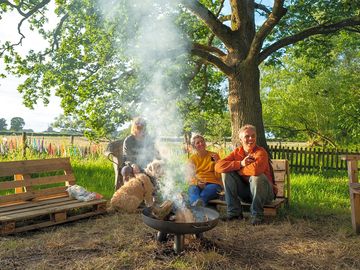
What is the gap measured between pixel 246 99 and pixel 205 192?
2.34m

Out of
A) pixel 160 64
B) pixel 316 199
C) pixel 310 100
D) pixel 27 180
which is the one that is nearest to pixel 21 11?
pixel 160 64

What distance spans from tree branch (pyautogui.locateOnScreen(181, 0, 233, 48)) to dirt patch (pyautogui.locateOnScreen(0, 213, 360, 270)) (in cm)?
372

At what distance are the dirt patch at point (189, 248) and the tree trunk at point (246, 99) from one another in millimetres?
2387

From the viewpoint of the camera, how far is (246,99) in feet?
21.2

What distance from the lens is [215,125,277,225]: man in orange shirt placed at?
4.34 m

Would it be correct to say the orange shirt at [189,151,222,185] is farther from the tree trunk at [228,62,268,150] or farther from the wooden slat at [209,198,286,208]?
the tree trunk at [228,62,268,150]

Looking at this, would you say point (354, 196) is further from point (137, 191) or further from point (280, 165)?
point (137, 191)

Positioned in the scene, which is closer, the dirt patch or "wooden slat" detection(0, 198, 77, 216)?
the dirt patch

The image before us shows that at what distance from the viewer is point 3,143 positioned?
1107cm

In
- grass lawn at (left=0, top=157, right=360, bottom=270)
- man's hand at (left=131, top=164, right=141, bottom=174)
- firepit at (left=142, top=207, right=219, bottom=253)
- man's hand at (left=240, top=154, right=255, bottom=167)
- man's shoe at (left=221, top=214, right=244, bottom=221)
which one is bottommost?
grass lawn at (left=0, top=157, right=360, bottom=270)

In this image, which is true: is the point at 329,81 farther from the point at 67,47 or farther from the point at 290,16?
the point at 67,47

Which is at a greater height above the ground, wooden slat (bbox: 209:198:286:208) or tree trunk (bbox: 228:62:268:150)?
tree trunk (bbox: 228:62:268:150)

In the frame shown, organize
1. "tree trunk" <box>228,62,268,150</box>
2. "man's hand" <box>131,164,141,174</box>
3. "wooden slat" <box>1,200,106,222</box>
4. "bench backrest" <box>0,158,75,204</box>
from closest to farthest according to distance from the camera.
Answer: "wooden slat" <box>1,200,106,222</box>, "bench backrest" <box>0,158,75,204</box>, "man's hand" <box>131,164,141,174</box>, "tree trunk" <box>228,62,268,150</box>

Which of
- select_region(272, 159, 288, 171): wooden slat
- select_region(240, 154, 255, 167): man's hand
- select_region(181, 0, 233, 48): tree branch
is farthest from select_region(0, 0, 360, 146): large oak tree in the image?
select_region(240, 154, 255, 167): man's hand
